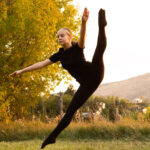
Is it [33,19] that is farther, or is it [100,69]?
[33,19]

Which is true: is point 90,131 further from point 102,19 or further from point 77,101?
point 102,19

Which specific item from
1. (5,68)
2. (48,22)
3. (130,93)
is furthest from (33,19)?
(130,93)

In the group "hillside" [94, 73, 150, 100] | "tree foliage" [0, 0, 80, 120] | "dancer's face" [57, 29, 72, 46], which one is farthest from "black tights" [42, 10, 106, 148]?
"hillside" [94, 73, 150, 100]

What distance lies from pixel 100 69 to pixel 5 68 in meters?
8.01

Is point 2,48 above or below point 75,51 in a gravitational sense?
above

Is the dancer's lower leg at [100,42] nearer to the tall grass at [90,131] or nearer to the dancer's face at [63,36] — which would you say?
the dancer's face at [63,36]

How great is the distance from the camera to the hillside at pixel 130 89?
41606 mm

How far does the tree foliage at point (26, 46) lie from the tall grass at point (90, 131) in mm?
1587

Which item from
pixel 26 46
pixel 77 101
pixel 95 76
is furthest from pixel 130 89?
pixel 95 76

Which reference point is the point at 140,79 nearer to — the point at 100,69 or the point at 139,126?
the point at 139,126

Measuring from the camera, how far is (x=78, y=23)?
1359 centimetres

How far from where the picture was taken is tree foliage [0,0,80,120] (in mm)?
11039

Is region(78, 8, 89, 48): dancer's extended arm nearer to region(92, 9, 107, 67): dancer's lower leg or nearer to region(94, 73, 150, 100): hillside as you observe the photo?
region(92, 9, 107, 67): dancer's lower leg

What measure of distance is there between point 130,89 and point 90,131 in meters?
38.7
